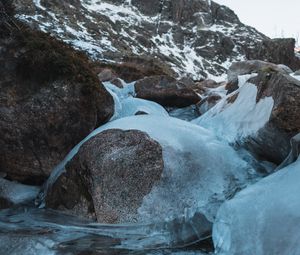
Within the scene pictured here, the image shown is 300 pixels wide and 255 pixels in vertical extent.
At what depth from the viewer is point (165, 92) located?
1014 centimetres

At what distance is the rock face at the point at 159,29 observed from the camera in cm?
7162

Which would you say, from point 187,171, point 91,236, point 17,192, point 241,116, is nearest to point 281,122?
point 187,171

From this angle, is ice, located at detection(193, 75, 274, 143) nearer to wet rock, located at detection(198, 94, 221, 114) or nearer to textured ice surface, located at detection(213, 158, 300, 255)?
textured ice surface, located at detection(213, 158, 300, 255)

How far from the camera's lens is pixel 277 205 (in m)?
3.04

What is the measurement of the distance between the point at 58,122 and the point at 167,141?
1689 millimetres

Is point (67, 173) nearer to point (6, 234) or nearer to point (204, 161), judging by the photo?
point (6, 234)

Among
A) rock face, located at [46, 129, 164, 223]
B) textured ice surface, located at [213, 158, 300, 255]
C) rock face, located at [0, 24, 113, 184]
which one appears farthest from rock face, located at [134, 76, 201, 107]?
textured ice surface, located at [213, 158, 300, 255]

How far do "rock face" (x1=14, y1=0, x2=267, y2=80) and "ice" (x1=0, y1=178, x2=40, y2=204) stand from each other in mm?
59294

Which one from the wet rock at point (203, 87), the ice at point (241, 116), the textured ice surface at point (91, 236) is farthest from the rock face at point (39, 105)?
the wet rock at point (203, 87)

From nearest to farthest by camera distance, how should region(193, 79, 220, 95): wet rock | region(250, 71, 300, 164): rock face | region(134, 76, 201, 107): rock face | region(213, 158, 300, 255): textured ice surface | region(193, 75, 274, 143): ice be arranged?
region(213, 158, 300, 255): textured ice surface, region(250, 71, 300, 164): rock face, region(193, 75, 274, 143): ice, region(134, 76, 201, 107): rock face, region(193, 79, 220, 95): wet rock

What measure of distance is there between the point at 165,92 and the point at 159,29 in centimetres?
9379

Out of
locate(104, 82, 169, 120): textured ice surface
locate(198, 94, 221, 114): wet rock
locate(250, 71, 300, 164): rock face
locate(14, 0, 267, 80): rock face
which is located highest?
locate(250, 71, 300, 164): rock face

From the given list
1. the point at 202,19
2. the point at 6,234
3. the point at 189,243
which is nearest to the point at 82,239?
the point at 6,234

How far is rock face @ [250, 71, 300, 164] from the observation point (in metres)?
4.29
